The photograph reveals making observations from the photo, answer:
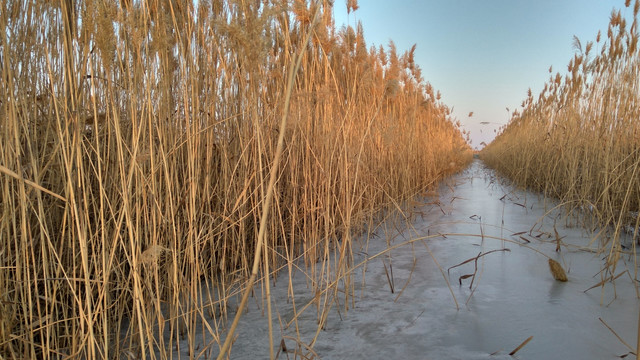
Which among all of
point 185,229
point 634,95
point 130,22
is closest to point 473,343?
point 185,229

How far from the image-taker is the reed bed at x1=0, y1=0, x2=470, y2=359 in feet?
2.40

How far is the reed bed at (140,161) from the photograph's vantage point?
2.40ft

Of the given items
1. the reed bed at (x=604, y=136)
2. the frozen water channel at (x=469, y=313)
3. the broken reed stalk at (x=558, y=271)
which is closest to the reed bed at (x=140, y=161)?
the frozen water channel at (x=469, y=313)

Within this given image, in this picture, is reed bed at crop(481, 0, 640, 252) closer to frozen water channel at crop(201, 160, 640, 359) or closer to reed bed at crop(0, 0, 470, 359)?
frozen water channel at crop(201, 160, 640, 359)

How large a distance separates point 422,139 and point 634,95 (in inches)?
64.5

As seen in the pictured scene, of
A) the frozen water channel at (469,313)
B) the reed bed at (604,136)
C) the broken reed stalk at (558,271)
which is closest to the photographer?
the frozen water channel at (469,313)

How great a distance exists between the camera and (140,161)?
766 mm

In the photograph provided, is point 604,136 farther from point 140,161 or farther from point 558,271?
point 140,161

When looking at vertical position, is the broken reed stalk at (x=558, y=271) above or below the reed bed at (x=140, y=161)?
below

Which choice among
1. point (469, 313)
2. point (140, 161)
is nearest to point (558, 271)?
point (469, 313)

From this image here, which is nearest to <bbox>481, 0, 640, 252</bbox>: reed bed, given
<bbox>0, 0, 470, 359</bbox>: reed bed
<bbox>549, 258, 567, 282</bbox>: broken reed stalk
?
<bbox>549, 258, 567, 282</bbox>: broken reed stalk

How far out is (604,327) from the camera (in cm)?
95

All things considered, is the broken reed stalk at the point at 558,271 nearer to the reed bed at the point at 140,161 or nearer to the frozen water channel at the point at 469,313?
the frozen water channel at the point at 469,313

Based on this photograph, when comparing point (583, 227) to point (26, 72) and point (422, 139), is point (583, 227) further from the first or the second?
point (26, 72)
